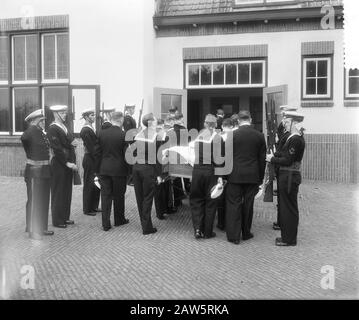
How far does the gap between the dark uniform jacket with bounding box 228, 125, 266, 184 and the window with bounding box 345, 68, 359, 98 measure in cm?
675

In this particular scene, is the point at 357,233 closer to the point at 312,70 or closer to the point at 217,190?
the point at 217,190

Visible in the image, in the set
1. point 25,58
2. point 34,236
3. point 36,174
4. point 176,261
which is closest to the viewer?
point 176,261

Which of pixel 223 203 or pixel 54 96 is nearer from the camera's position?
pixel 223 203

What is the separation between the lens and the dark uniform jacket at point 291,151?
6.65 m

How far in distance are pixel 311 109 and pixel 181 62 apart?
387 cm

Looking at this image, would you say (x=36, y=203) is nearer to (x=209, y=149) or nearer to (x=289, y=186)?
(x=209, y=149)

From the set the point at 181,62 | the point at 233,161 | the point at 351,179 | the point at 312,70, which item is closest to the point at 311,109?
the point at 312,70

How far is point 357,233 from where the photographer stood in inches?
293

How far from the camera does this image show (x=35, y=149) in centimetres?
724

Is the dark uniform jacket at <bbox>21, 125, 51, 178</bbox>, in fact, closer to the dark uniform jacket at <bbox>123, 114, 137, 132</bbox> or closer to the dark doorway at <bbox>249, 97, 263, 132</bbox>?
the dark uniform jacket at <bbox>123, 114, 137, 132</bbox>

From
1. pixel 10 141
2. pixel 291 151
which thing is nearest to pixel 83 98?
pixel 10 141

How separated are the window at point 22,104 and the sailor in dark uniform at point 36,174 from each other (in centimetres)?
640

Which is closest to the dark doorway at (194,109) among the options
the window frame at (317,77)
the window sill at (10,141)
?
the window frame at (317,77)

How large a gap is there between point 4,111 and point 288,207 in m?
9.91
